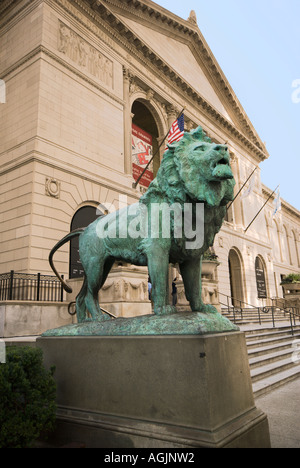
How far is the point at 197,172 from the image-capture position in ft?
9.51

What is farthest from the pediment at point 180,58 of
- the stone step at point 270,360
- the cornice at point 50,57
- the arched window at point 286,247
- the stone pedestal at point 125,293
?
the arched window at point 286,247

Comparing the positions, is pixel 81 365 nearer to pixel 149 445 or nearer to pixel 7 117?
pixel 149 445

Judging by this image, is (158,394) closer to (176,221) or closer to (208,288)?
(176,221)

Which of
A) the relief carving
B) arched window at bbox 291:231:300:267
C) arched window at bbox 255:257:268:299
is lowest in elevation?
arched window at bbox 255:257:268:299

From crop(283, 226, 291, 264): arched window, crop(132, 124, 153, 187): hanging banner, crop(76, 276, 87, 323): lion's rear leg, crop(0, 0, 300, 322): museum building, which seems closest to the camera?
crop(76, 276, 87, 323): lion's rear leg

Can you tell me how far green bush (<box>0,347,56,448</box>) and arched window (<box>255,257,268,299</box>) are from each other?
29.0 metres

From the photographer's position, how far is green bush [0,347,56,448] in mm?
2594

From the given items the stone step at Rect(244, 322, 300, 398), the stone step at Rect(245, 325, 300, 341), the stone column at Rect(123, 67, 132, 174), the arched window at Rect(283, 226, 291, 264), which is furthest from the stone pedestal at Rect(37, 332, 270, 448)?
the arched window at Rect(283, 226, 291, 264)

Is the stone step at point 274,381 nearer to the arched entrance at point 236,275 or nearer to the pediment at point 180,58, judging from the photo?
the arched entrance at point 236,275

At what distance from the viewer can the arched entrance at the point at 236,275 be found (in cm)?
2805

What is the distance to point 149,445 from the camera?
8.08ft

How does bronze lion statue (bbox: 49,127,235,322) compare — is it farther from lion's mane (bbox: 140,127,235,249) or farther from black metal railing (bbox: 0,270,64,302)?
black metal railing (bbox: 0,270,64,302)

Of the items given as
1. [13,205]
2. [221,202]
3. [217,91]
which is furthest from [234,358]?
[217,91]
